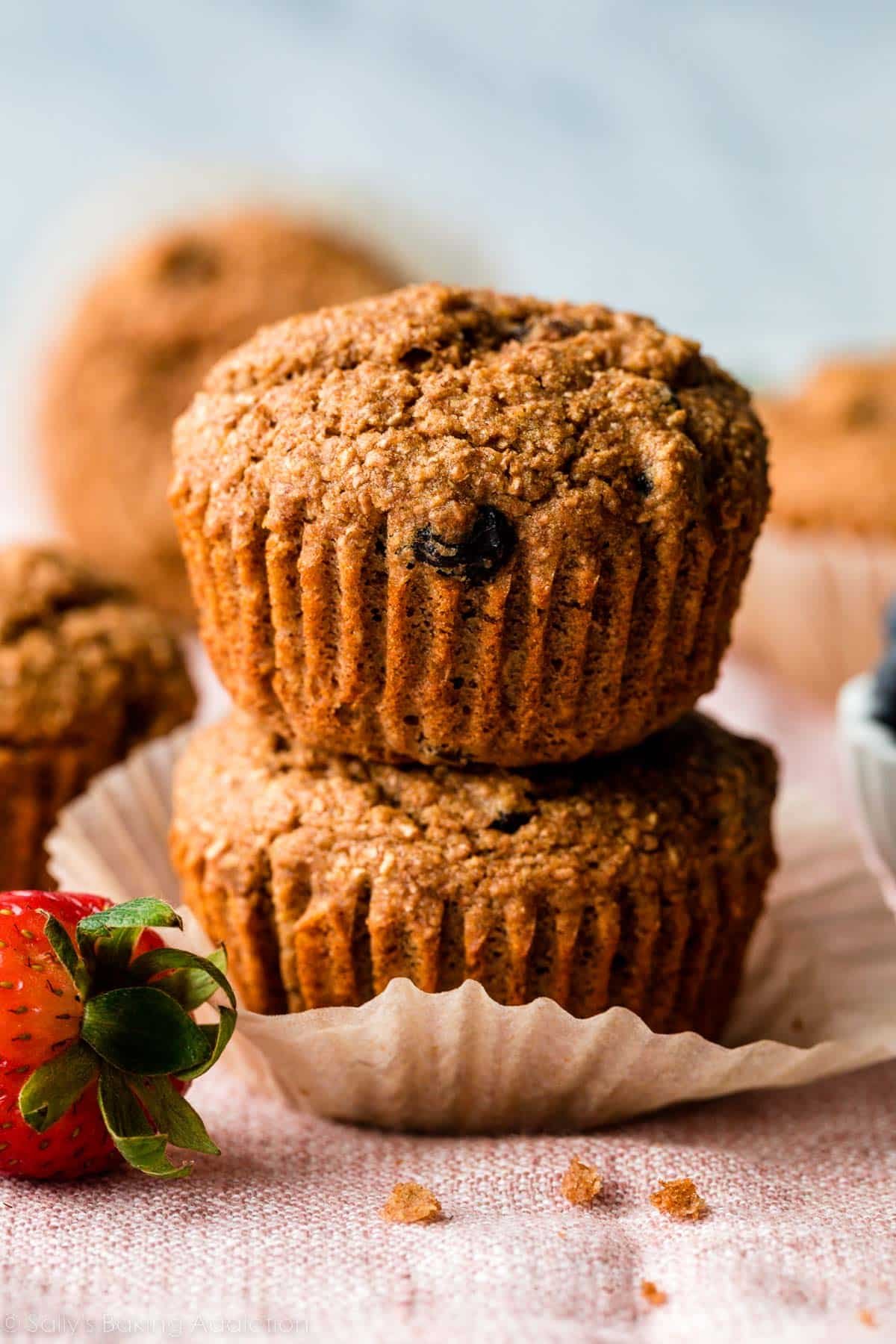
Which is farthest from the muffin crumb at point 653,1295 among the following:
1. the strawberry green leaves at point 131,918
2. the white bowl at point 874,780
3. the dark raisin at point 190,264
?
the dark raisin at point 190,264

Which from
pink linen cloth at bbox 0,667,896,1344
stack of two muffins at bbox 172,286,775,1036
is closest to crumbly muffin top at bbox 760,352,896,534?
stack of two muffins at bbox 172,286,775,1036

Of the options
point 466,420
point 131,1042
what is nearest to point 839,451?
point 466,420

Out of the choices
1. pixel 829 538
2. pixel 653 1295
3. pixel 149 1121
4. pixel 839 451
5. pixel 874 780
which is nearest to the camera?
pixel 653 1295

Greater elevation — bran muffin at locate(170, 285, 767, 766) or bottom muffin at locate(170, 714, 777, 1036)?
bran muffin at locate(170, 285, 767, 766)

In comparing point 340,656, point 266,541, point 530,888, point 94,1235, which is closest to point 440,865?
point 530,888

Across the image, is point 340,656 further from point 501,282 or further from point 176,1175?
point 501,282

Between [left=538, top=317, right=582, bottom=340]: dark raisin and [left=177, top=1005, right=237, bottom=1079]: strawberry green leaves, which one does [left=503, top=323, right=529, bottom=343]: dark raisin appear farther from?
[left=177, top=1005, right=237, bottom=1079]: strawberry green leaves

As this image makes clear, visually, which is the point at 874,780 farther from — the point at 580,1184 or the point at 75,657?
the point at 75,657
